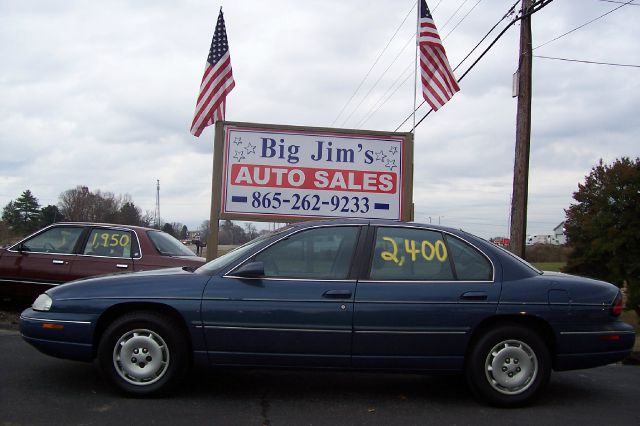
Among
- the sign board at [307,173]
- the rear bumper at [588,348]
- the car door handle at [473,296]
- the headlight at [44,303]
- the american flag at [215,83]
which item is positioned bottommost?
the rear bumper at [588,348]

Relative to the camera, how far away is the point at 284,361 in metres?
4.83

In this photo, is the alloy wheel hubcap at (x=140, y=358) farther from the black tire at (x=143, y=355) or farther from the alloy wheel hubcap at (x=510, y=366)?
the alloy wheel hubcap at (x=510, y=366)

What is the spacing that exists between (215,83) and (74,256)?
4123 millimetres

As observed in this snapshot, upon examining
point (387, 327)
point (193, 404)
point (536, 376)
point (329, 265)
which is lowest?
point (193, 404)

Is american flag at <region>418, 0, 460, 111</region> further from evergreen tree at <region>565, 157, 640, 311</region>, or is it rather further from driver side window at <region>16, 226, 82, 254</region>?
evergreen tree at <region>565, 157, 640, 311</region>

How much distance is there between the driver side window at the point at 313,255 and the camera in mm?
5004

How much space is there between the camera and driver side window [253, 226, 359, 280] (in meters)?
5.00

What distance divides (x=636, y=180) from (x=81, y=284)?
29481mm

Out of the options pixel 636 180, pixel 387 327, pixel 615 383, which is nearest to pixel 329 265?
pixel 387 327

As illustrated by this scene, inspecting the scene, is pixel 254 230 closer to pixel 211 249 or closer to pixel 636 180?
pixel 211 249

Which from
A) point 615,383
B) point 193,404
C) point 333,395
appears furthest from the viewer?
point 615,383

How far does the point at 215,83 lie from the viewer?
1084 cm

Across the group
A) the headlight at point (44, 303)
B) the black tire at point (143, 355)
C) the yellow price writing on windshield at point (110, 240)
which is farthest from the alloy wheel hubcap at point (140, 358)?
the yellow price writing on windshield at point (110, 240)

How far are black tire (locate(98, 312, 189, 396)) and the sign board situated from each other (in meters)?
5.12
